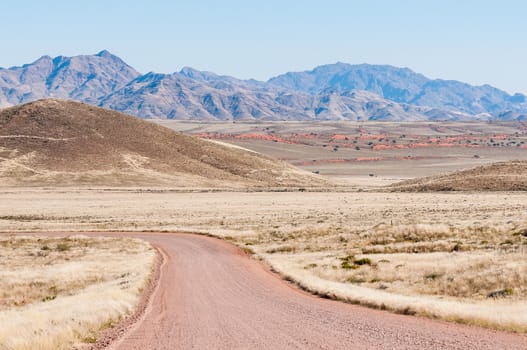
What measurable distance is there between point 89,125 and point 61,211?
9256 centimetres

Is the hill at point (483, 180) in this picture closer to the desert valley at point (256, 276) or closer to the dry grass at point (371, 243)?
the desert valley at point (256, 276)

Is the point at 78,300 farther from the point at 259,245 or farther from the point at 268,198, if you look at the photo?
the point at 268,198

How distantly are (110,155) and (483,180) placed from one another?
93295 millimetres

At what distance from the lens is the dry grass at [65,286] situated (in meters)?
16.0

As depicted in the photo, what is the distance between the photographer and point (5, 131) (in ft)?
538

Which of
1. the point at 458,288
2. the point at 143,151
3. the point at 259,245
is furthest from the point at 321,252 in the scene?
the point at 143,151

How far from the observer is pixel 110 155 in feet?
507

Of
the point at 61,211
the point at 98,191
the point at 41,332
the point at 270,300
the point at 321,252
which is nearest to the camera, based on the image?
the point at 41,332

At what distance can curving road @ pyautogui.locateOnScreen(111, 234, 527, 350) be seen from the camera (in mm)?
14461

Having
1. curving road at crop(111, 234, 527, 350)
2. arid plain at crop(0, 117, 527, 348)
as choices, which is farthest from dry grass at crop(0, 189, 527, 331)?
curving road at crop(111, 234, 527, 350)

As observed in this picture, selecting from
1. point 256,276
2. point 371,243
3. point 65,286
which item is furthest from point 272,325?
point 371,243

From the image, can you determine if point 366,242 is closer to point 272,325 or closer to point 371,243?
point 371,243

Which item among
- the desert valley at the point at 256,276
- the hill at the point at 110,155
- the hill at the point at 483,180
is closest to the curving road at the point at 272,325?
the desert valley at the point at 256,276

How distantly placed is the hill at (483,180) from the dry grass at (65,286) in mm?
72480
